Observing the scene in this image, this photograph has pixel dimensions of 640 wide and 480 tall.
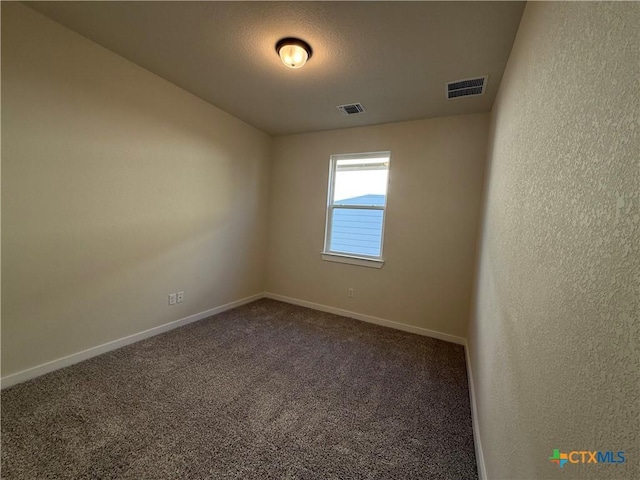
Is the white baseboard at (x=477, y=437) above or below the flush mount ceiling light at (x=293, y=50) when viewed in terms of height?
below

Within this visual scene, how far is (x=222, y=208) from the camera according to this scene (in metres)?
3.27

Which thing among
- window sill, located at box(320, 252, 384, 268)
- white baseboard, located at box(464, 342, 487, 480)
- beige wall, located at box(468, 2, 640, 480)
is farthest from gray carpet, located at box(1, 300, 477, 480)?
window sill, located at box(320, 252, 384, 268)

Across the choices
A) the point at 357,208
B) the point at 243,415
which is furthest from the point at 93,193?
the point at 357,208

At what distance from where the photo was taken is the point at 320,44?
6.01 feet

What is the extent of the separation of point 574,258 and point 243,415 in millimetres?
1891

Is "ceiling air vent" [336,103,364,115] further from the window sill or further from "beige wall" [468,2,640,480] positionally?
the window sill

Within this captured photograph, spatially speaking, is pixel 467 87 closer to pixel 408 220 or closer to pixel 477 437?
pixel 408 220

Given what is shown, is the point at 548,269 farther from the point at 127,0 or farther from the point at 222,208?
the point at 222,208

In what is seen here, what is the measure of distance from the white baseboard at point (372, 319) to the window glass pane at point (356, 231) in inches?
33.7

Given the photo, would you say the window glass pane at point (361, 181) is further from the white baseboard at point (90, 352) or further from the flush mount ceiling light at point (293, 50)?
the white baseboard at point (90, 352)

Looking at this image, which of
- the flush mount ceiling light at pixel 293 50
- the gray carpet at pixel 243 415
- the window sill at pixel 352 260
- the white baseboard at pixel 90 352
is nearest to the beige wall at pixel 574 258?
the gray carpet at pixel 243 415

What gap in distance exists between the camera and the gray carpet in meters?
1.30

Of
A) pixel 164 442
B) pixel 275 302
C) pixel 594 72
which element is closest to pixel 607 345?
pixel 594 72

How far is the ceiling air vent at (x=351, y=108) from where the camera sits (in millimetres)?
2720
